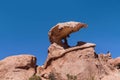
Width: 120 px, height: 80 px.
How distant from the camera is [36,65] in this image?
4253cm

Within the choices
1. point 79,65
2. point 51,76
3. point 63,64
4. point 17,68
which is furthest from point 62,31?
point 17,68

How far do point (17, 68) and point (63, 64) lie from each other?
4792mm

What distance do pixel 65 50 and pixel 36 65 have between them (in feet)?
13.6

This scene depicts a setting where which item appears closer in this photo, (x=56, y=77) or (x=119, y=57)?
(x=56, y=77)

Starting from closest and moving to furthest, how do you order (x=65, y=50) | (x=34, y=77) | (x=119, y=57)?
(x=34, y=77) < (x=65, y=50) < (x=119, y=57)

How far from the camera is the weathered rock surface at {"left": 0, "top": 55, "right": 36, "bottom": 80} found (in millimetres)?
39500

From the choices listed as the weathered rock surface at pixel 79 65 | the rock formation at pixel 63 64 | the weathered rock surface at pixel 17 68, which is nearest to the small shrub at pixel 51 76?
the rock formation at pixel 63 64

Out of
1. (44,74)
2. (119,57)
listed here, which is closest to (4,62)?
(44,74)

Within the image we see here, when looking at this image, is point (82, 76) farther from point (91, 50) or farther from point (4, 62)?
point (4, 62)

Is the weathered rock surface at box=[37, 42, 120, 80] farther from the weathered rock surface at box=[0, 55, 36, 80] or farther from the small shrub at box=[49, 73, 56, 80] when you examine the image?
the weathered rock surface at box=[0, 55, 36, 80]

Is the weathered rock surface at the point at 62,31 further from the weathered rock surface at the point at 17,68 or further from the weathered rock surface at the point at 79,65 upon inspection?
the weathered rock surface at the point at 17,68

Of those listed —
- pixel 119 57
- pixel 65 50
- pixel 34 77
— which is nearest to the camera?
pixel 34 77

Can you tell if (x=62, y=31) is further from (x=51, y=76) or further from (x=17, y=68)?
(x=17, y=68)

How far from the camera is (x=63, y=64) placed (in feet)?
130
